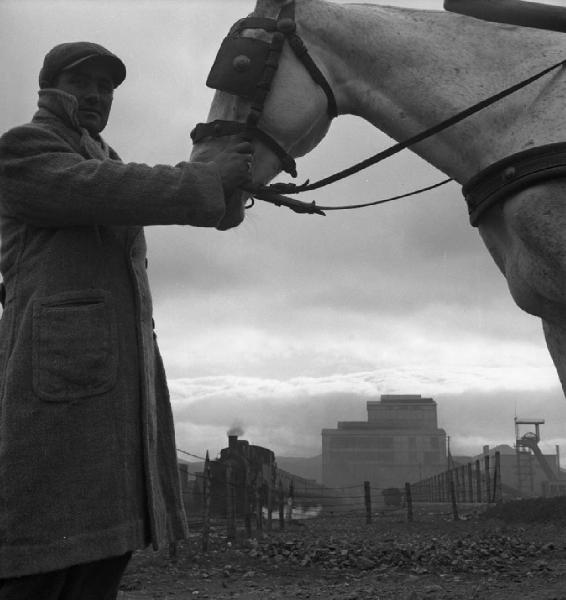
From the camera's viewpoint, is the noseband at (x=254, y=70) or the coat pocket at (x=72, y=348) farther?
the noseband at (x=254, y=70)

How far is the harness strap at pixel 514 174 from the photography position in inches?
82.4

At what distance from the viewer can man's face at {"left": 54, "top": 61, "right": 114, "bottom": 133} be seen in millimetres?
2029

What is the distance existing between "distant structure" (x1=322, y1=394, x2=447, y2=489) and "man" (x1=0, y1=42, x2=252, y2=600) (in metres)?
77.2

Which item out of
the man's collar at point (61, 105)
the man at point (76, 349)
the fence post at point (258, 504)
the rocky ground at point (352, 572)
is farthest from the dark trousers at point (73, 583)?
the fence post at point (258, 504)

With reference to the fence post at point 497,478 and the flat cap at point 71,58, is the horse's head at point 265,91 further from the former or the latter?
the fence post at point 497,478

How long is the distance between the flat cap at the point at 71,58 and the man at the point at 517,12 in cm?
124

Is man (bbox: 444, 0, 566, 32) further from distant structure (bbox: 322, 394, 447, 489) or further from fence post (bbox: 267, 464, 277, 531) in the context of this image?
distant structure (bbox: 322, 394, 447, 489)

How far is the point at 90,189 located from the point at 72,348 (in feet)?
1.30

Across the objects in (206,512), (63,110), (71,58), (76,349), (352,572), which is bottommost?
(352,572)

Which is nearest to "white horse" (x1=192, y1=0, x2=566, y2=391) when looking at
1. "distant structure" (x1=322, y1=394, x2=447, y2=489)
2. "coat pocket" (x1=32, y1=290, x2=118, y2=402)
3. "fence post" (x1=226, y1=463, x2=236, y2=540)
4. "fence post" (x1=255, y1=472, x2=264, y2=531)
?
"coat pocket" (x1=32, y1=290, x2=118, y2=402)

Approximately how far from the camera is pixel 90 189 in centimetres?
177

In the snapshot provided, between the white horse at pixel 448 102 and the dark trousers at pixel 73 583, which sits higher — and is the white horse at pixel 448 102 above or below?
above

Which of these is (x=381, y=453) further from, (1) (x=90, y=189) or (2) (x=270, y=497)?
(1) (x=90, y=189)

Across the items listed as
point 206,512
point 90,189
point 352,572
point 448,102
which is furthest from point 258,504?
point 90,189
